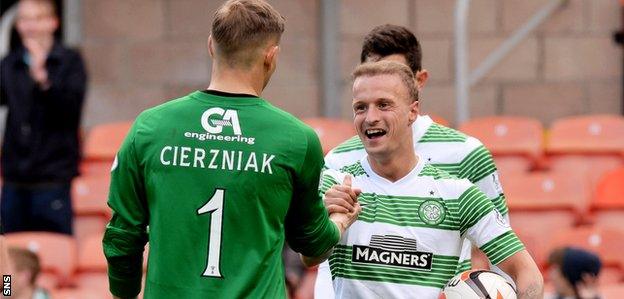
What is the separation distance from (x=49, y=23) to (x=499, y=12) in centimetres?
391

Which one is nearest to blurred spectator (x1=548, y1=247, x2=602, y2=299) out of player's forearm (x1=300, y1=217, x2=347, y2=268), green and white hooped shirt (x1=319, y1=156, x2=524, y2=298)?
green and white hooped shirt (x1=319, y1=156, x2=524, y2=298)

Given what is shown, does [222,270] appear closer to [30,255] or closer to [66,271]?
[30,255]

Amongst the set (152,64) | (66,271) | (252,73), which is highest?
(152,64)

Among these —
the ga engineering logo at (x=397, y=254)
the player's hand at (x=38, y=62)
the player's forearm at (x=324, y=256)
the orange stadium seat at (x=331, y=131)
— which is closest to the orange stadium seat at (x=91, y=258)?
the player's hand at (x=38, y=62)

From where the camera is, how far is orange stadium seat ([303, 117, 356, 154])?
10461mm

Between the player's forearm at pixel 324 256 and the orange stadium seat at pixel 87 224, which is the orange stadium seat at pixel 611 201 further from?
the player's forearm at pixel 324 256

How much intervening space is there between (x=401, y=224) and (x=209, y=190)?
3.32 feet

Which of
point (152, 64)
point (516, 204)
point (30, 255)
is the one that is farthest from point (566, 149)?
point (30, 255)

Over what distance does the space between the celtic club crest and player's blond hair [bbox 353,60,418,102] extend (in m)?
0.40

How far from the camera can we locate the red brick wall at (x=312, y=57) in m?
11.8

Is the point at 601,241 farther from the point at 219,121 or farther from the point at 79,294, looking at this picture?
the point at 219,121

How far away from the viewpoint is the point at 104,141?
11.0 metres

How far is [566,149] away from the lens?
1084 cm

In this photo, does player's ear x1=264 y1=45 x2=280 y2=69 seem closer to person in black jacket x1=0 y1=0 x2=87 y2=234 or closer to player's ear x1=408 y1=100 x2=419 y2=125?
player's ear x1=408 y1=100 x2=419 y2=125
